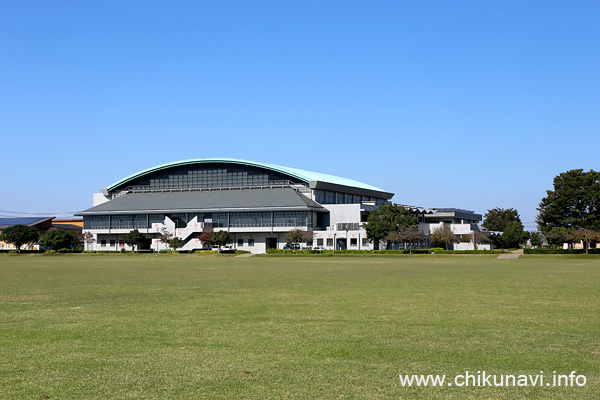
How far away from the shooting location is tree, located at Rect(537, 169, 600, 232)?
99.6 meters

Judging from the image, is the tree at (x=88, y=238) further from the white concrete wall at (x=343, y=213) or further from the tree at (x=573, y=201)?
the tree at (x=573, y=201)

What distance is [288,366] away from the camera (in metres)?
8.93

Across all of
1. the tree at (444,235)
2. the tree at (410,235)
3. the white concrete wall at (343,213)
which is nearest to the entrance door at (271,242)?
the white concrete wall at (343,213)

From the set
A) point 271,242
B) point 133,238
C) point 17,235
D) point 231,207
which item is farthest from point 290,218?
point 17,235

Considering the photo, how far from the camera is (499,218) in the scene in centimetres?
16625

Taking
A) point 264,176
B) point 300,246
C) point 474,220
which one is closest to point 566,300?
point 300,246

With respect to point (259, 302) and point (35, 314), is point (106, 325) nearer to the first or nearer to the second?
point (35, 314)

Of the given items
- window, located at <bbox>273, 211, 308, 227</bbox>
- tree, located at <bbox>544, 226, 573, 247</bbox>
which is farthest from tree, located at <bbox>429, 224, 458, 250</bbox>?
window, located at <bbox>273, 211, 308, 227</bbox>

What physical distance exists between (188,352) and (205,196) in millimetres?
114486

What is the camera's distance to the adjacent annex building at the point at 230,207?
369 ft

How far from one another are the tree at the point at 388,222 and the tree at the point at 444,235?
10.2 meters

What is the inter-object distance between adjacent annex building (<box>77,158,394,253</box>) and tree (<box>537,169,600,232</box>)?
2893cm

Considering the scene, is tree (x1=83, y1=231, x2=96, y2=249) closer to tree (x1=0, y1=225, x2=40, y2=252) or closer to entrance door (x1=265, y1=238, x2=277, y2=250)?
tree (x1=0, y1=225, x2=40, y2=252)

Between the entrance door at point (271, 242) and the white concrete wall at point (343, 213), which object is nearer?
the white concrete wall at point (343, 213)
